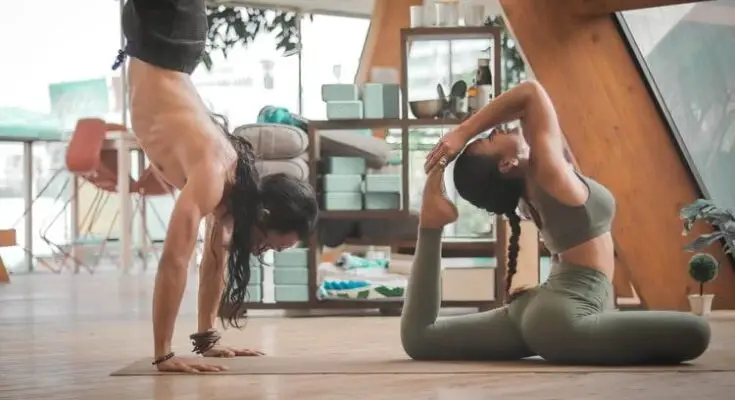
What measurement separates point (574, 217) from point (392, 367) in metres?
0.56

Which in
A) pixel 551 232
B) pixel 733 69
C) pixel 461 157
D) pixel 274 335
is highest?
pixel 733 69

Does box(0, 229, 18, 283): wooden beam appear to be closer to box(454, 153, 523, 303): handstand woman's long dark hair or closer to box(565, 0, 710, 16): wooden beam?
box(565, 0, 710, 16): wooden beam

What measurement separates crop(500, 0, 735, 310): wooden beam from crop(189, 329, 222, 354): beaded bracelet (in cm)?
195

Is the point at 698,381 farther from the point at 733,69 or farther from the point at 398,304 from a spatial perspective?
the point at 733,69

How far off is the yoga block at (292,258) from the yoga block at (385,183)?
0.40 meters

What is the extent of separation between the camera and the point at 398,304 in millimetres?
4180

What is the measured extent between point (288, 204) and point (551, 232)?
646mm

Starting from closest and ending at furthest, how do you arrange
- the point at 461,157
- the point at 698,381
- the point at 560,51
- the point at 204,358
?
the point at 698,381
the point at 461,157
the point at 204,358
the point at 560,51

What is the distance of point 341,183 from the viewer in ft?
13.9

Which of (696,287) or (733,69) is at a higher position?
(733,69)

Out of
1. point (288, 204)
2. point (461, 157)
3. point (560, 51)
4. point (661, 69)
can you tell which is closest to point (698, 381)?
point (461, 157)

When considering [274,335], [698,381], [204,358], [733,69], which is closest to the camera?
[698,381]

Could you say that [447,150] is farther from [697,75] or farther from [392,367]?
[697,75]

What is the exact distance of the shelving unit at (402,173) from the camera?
13.7 ft
